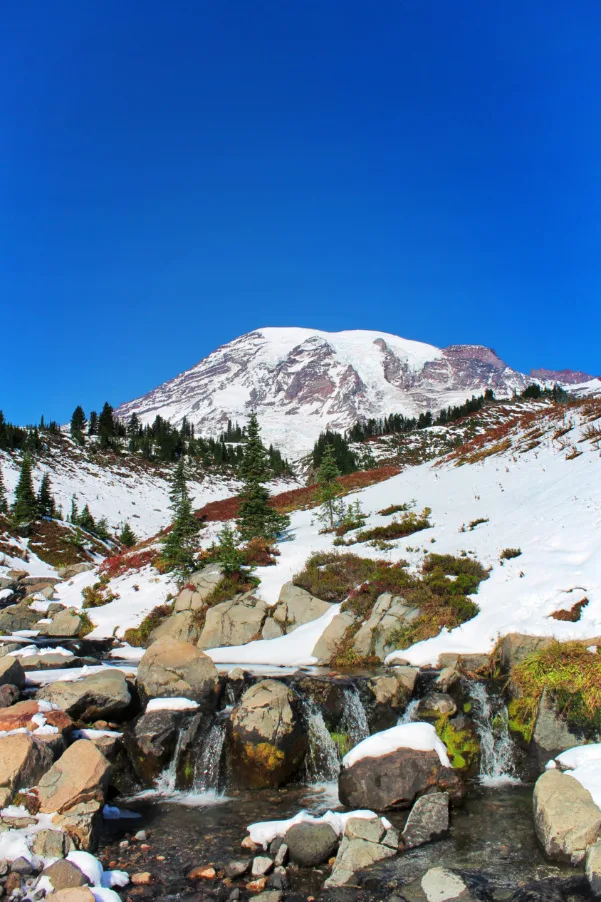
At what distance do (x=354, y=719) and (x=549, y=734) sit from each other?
4174 mm

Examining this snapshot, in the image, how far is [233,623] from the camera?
64.4 ft

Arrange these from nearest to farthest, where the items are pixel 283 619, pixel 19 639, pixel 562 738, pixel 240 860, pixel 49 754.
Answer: pixel 240 860 → pixel 49 754 → pixel 562 738 → pixel 283 619 → pixel 19 639

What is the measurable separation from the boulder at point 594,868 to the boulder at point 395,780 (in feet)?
9.68

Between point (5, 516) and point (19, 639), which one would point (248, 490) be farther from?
point (5, 516)

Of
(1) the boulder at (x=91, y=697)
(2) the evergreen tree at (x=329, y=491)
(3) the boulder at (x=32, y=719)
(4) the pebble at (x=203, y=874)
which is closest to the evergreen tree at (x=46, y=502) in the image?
(2) the evergreen tree at (x=329, y=491)

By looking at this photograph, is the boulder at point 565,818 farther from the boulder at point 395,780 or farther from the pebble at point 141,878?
the pebble at point 141,878

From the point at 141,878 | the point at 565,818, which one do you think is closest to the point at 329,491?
the point at 565,818

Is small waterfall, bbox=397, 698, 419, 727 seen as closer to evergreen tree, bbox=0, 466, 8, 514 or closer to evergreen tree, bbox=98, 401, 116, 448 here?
evergreen tree, bbox=0, 466, 8, 514

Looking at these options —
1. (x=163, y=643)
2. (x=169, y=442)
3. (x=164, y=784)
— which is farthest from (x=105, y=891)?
(x=169, y=442)

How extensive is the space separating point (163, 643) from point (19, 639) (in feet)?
34.9

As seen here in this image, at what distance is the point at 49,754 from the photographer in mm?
9930

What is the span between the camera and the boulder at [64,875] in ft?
23.0

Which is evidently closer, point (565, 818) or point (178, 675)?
point (565, 818)

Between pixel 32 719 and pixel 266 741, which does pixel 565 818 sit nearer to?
pixel 266 741
